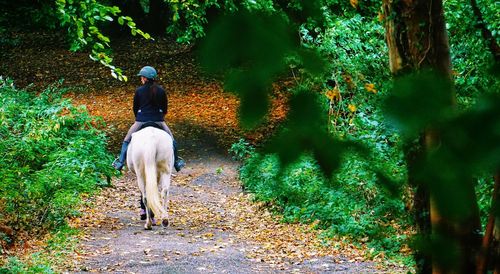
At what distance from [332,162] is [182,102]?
18.0m

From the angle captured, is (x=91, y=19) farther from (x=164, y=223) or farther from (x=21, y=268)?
(x=164, y=223)

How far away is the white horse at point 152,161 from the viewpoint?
8.27 meters

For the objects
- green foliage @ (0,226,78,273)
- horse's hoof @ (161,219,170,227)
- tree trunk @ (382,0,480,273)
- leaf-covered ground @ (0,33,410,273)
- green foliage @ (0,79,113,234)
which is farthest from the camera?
horse's hoof @ (161,219,170,227)

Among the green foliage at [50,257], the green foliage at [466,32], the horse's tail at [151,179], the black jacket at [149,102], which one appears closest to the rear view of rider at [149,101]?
the black jacket at [149,102]

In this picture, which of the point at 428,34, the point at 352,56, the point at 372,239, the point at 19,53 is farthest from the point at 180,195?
Answer: the point at 19,53

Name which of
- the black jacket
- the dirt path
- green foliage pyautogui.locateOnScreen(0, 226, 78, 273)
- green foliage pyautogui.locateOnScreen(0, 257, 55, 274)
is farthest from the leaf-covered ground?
the black jacket

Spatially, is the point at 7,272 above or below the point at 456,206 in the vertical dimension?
below

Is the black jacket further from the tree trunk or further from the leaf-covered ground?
the tree trunk

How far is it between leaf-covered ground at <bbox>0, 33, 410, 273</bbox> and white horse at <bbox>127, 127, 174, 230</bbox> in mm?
440

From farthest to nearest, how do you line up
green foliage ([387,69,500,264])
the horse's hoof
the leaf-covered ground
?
the horse's hoof, the leaf-covered ground, green foliage ([387,69,500,264])

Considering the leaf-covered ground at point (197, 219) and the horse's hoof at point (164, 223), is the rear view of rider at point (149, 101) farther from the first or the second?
the horse's hoof at point (164, 223)

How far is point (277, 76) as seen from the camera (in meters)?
0.98

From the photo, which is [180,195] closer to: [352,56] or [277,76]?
[352,56]

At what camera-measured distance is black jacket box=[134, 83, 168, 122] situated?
28.0ft
